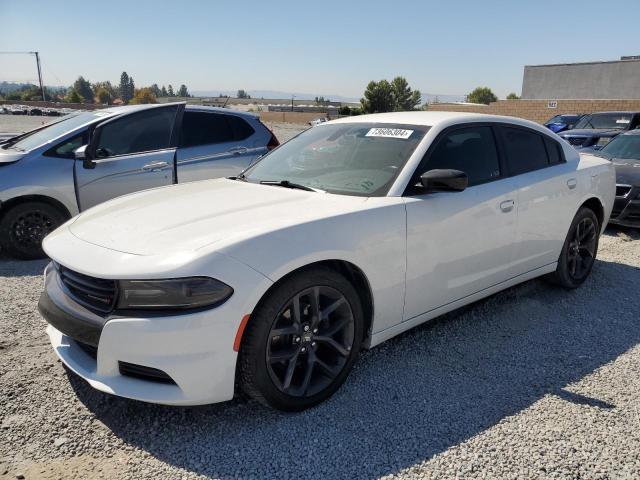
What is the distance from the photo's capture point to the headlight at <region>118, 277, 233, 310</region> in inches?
90.7

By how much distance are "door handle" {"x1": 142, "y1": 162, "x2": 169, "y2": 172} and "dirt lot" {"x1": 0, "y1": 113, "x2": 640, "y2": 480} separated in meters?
2.48

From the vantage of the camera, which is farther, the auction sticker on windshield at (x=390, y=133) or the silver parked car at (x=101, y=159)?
the silver parked car at (x=101, y=159)

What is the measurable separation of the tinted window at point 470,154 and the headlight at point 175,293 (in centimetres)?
164

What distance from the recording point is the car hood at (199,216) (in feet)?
8.26

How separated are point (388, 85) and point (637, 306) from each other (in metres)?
68.8

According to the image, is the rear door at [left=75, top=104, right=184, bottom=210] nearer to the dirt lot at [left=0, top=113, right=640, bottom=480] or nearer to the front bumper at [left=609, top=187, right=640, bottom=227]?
the dirt lot at [left=0, top=113, right=640, bottom=480]

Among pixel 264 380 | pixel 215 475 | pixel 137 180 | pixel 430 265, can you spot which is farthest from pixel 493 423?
pixel 137 180

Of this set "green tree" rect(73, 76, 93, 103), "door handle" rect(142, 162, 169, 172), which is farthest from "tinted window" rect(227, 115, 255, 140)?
"green tree" rect(73, 76, 93, 103)

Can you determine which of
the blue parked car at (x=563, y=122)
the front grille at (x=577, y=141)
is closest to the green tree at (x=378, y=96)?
the blue parked car at (x=563, y=122)

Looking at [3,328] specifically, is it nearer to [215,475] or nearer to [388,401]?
[215,475]

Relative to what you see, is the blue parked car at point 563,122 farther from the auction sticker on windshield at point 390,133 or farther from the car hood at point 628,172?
the auction sticker on windshield at point 390,133

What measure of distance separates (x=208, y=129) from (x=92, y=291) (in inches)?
167

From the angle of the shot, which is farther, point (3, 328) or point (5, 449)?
point (3, 328)

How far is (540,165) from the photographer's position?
13.7 feet
